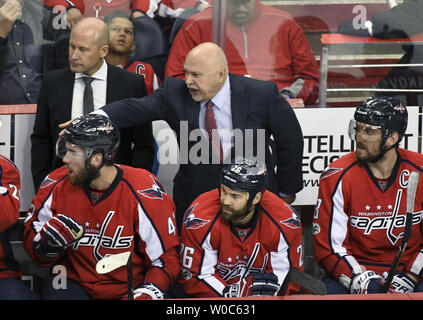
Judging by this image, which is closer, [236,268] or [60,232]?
[60,232]

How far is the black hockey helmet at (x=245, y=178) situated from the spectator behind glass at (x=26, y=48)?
58.5 inches

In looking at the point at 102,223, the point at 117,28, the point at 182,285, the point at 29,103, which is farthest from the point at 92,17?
the point at 182,285

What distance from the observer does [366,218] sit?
13.7ft

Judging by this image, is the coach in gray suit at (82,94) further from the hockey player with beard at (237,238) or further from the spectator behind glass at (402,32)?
the spectator behind glass at (402,32)

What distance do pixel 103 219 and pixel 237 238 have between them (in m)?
0.62

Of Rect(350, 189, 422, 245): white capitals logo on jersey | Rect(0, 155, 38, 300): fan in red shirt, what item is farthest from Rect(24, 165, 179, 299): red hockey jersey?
Rect(350, 189, 422, 245): white capitals logo on jersey

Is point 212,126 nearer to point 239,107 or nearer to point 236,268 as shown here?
point 239,107

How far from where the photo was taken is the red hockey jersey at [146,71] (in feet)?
15.6

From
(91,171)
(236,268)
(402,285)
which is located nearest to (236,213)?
(236,268)

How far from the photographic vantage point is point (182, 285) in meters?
3.87

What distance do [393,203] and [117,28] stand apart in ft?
6.04

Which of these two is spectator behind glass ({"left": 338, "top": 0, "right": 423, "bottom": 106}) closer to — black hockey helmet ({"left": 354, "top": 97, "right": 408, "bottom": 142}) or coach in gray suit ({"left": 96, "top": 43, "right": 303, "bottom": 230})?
black hockey helmet ({"left": 354, "top": 97, "right": 408, "bottom": 142})

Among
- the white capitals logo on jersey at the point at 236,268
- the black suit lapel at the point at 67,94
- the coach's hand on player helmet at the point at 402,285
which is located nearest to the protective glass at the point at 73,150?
the black suit lapel at the point at 67,94

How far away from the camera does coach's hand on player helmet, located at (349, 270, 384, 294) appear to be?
3.85 metres
